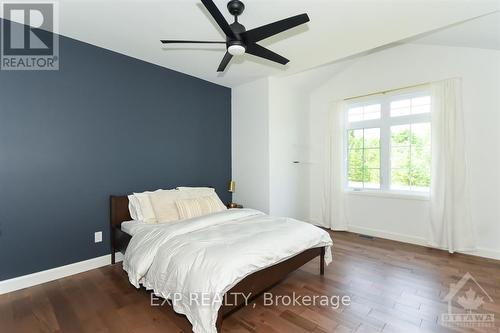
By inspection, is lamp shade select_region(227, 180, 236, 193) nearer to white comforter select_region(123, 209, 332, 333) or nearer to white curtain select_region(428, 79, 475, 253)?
white comforter select_region(123, 209, 332, 333)

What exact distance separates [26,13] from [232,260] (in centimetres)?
304

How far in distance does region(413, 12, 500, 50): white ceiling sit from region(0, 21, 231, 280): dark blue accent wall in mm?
3485

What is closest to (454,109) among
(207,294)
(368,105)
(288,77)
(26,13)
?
(368,105)

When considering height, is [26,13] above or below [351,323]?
above

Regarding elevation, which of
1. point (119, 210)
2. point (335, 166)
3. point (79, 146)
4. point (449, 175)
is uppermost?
point (79, 146)

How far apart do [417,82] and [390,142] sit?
3.13 feet

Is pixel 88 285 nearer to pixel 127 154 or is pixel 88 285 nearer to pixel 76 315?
pixel 76 315

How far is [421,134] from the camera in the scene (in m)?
3.70

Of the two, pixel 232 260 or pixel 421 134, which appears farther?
pixel 421 134

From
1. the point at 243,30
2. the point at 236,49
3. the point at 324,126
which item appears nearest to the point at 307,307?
the point at 236,49

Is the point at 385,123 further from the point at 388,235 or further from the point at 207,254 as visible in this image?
the point at 207,254

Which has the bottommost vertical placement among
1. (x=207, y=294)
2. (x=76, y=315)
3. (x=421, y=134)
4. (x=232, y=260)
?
(x=76, y=315)

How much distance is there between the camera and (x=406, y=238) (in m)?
3.78

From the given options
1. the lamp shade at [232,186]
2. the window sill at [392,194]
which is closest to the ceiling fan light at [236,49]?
the lamp shade at [232,186]
